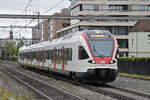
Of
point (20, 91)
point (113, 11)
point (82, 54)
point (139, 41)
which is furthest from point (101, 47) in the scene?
point (113, 11)

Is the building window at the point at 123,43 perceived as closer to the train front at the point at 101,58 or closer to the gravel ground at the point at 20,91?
the train front at the point at 101,58

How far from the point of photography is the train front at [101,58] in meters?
17.7

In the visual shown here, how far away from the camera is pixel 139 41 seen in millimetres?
71500

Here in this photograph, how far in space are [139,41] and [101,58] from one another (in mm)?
55151

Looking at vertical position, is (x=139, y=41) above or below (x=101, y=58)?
above

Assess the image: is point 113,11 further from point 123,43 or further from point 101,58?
point 101,58

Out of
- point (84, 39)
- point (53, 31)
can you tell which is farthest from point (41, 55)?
point (53, 31)

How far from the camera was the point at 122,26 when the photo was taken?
73750 mm

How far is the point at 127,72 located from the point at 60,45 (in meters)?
11.5

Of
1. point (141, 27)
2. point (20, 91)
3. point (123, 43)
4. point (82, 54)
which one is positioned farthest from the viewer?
point (123, 43)

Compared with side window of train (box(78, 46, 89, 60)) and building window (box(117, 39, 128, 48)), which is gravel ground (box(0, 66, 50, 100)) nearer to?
side window of train (box(78, 46, 89, 60))

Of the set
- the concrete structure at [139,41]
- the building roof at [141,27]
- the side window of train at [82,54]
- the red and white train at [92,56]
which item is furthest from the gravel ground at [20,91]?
the building roof at [141,27]

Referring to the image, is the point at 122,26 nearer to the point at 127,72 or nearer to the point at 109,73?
the point at 127,72

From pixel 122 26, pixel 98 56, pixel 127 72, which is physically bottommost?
pixel 127 72
